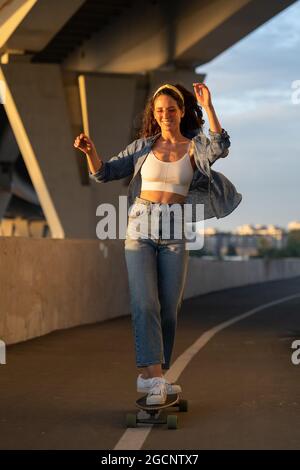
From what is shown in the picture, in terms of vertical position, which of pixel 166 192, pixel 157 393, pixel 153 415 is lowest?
pixel 153 415

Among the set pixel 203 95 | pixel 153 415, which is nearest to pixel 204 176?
pixel 203 95

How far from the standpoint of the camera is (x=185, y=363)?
39.1 feet

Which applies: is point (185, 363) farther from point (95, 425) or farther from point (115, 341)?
point (95, 425)

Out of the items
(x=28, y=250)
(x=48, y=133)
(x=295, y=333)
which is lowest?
(x=295, y=333)

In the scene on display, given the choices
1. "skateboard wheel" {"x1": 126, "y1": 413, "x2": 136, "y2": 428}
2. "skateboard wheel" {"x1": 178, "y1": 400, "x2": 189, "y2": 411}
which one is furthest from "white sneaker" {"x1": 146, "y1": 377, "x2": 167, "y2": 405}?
"skateboard wheel" {"x1": 178, "y1": 400, "x2": 189, "y2": 411}

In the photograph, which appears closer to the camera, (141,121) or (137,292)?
(137,292)

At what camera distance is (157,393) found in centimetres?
802

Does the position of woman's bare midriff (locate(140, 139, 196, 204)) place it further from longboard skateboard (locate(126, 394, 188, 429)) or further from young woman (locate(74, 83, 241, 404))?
longboard skateboard (locate(126, 394, 188, 429))

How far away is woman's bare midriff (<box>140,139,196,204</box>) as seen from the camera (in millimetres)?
8219

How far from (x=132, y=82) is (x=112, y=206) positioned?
4.09m

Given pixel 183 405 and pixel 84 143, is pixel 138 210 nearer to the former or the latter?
pixel 84 143

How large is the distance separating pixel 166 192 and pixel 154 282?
0.56m
